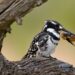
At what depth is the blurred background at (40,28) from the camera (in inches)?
448

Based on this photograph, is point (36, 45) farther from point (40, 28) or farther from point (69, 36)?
point (40, 28)

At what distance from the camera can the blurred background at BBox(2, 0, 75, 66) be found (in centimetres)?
1137

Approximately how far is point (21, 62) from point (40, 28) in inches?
217

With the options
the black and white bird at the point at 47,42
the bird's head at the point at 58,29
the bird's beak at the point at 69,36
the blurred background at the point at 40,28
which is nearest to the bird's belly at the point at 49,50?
the black and white bird at the point at 47,42

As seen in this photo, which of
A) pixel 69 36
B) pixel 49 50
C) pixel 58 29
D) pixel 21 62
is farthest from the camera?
pixel 49 50

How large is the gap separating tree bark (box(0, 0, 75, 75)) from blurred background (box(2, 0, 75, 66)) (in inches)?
140

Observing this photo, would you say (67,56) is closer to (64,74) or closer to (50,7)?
(50,7)

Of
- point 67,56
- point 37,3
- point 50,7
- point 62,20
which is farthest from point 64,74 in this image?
point 50,7

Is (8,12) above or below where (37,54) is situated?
above

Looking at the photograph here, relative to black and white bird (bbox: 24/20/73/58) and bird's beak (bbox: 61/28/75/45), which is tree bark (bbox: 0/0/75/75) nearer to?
bird's beak (bbox: 61/28/75/45)

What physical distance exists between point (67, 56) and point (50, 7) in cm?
328

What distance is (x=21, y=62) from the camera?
7.13 meters

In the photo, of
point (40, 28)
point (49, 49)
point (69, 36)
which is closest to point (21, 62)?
point (69, 36)

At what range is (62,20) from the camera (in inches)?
533
